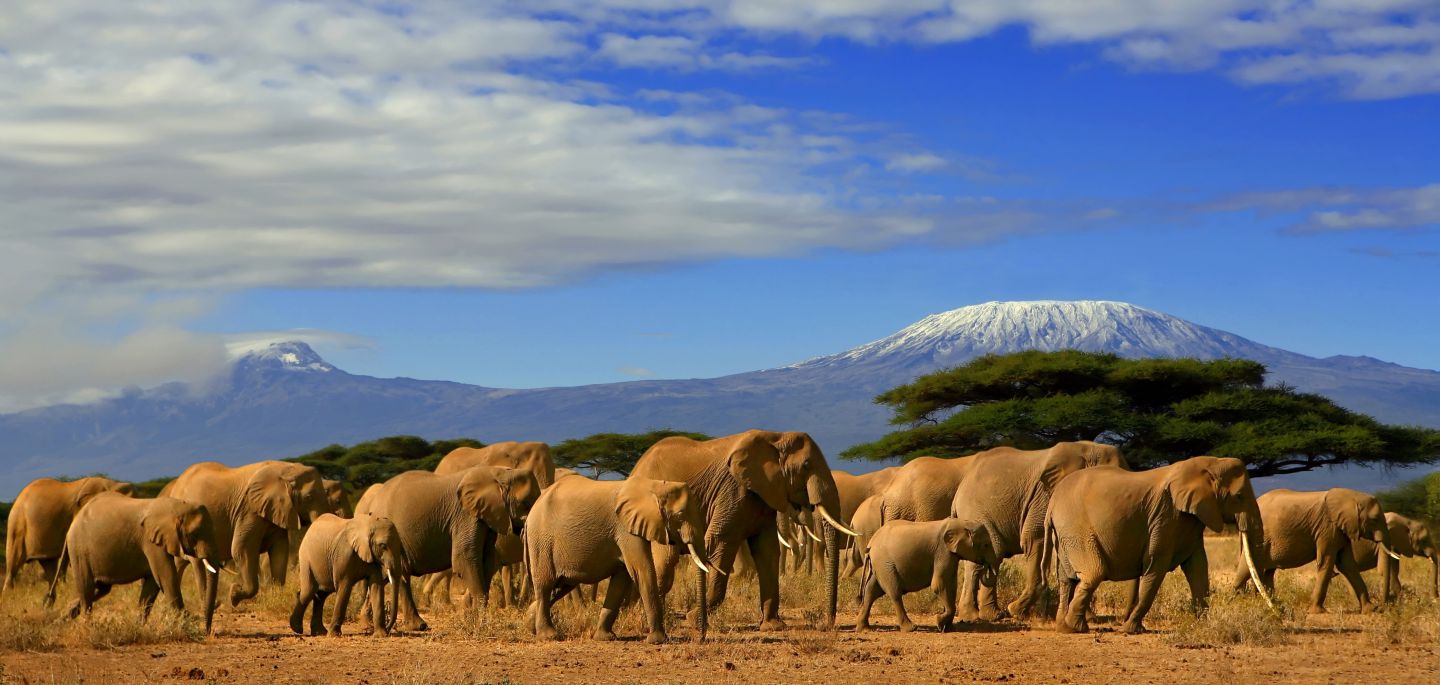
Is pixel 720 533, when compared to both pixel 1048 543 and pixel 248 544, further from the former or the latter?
pixel 248 544

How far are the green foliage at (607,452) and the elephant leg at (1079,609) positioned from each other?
4035 centimetres

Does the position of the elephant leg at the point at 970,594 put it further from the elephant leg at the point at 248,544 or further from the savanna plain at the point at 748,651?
the elephant leg at the point at 248,544

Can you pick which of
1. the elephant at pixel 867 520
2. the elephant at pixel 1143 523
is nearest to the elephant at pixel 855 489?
the elephant at pixel 867 520

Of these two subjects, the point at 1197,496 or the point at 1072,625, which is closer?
the point at 1197,496

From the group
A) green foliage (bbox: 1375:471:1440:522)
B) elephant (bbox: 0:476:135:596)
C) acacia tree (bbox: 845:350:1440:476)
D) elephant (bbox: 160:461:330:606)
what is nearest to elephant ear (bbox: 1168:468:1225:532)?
elephant (bbox: 160:461:330:606)

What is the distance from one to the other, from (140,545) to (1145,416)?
35294 millimetres

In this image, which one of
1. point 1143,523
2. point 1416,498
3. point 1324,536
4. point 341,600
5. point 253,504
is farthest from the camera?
point 1416,498

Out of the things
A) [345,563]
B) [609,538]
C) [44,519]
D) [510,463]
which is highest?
[510,463]

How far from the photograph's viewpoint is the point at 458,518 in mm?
19453

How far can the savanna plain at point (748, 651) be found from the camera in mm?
14547

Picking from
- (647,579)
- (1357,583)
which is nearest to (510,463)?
(647,579)

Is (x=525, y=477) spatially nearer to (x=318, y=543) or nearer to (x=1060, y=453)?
(x=318, y=543)

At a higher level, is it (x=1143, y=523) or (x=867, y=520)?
(x=1143, y=523)

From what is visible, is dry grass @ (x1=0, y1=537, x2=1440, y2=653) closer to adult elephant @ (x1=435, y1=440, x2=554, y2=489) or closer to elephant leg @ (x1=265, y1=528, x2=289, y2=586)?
elephant leg @ (x1=265, y1=528, x2=289, y2=586)
